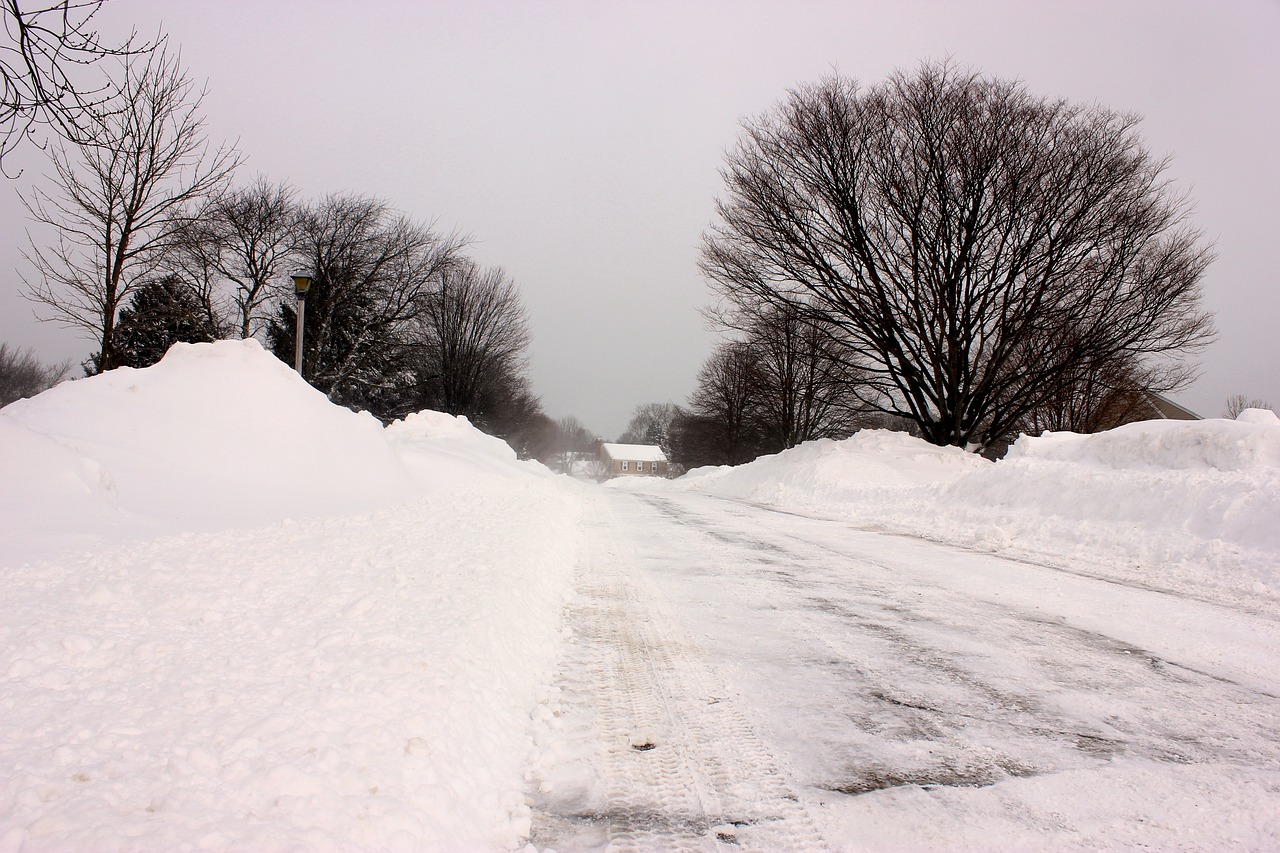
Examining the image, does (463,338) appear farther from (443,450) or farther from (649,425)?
(649,425)

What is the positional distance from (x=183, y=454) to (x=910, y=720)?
7.05m

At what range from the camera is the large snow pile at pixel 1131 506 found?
690 centimetres

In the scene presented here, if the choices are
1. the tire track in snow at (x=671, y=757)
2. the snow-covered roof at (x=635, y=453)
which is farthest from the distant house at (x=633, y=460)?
the tire track in snow at (x=671, y=757)

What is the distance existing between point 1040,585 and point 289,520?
710 centimetres

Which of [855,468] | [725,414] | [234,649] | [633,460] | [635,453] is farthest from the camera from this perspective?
[635,453]

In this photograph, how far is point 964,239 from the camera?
18109mm

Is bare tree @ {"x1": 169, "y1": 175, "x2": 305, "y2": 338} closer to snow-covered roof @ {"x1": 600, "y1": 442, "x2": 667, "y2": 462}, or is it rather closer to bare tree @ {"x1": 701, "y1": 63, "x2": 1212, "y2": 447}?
bare tree @ {"x1": 701, "y1": 63, "x2": 1212, "y2": 447}

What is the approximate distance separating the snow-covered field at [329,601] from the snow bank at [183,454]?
33 millimetres

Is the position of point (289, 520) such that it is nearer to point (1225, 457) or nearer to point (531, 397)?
point (1225, 457)

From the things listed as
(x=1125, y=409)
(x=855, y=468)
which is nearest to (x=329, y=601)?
(x=855, y=468)

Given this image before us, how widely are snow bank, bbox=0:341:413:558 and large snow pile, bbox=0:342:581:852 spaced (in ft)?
0.09

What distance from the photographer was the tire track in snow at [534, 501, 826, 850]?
2227 millimetres

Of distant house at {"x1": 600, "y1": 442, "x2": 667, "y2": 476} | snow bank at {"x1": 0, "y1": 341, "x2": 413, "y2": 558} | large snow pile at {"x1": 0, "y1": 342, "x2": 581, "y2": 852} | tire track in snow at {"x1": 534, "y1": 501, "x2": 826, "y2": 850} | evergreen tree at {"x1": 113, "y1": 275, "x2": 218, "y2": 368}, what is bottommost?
tire track in snow at {"x1": 534, "y1": 501, "x2": 826, "y2": 850}

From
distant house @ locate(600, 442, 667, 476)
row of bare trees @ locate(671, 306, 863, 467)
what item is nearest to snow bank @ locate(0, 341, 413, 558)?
row of bare trees @ locate(671, 306, 863, 467)
